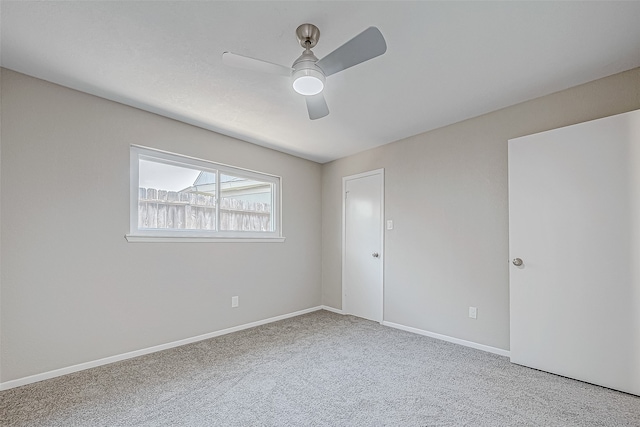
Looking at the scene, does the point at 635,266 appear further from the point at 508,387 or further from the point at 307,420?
the point at 307,420

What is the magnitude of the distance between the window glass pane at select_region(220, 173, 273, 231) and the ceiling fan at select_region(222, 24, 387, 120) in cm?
215

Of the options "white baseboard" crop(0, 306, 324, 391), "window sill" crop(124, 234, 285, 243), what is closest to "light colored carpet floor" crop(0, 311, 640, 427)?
"white baseboard" crop(0, 306, 324, 391)

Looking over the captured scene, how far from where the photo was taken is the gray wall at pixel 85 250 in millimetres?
2243

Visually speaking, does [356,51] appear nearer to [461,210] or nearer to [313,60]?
[313,60]

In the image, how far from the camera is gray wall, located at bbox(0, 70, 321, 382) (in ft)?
7.36

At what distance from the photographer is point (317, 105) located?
210 centimetres

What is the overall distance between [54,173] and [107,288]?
103cm

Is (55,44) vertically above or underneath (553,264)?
above

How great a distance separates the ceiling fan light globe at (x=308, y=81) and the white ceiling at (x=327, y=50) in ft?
1.13

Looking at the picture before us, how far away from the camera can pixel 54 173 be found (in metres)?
2.41

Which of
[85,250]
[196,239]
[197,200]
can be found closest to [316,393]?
[196,239]

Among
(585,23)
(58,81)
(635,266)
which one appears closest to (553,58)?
(585,23)

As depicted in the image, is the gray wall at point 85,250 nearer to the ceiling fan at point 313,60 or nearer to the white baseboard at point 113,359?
the white baseboard at point 113,359

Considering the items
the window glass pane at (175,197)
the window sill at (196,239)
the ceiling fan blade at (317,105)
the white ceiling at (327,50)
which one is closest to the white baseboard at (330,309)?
the window sill at (196,239)
